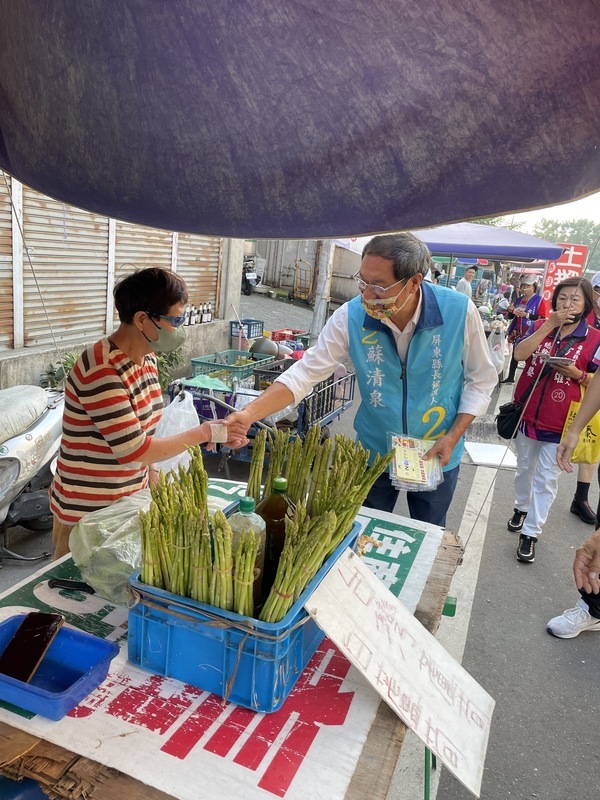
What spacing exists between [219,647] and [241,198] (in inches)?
42.2

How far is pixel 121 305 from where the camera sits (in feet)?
7.10

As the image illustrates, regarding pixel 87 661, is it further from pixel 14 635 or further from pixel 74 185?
pixel 74 185

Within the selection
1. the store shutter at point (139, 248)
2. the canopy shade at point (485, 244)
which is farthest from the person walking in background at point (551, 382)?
the store shutter at point (139, 248)

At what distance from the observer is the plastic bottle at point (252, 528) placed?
4.61 ft

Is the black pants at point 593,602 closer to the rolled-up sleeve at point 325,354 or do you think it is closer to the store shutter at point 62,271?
the rolled-up sleeve at point 325,354

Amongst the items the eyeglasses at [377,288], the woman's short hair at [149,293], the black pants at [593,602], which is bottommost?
the black pants at [593,602]

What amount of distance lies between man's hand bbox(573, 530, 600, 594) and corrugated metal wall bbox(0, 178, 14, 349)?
18.9 feet

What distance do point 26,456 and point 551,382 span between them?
12.3ft

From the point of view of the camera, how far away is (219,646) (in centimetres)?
134

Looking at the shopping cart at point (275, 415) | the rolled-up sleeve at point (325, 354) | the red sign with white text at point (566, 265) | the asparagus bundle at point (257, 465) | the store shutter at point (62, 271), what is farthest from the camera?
the red sign with white text at point (566, 265)

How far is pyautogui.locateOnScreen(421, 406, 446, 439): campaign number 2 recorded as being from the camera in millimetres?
2650

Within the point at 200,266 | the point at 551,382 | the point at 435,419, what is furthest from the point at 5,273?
the point at 551,382

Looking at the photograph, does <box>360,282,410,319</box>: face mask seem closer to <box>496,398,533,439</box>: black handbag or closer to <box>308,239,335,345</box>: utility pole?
<box>496,398,533,439</box>: black handbag

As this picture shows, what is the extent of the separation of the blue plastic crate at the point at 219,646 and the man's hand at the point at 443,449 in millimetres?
1246
